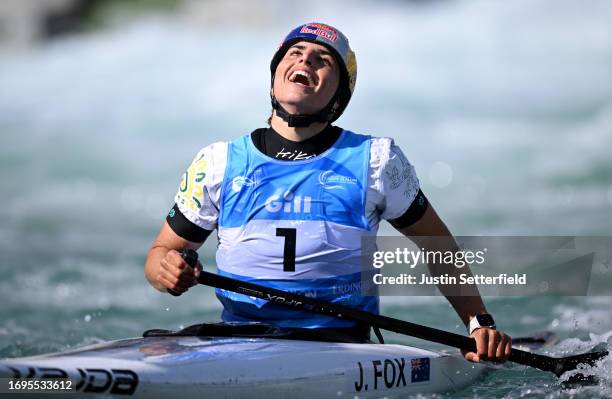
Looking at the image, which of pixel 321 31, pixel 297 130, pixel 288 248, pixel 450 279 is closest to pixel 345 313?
pixel 288 248

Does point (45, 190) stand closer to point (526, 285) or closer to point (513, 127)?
point (513, 127)

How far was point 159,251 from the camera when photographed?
166 inches

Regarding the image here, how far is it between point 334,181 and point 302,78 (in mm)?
506

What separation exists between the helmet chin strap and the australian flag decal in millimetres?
1148

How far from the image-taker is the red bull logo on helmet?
4402mm

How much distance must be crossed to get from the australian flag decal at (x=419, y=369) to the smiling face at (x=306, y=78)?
1.20 m

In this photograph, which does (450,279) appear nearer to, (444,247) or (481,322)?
(444,247)

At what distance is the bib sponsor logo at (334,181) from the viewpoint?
4.19m

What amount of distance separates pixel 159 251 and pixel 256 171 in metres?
0.54

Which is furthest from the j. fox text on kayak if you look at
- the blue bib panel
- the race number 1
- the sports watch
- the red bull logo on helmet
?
the red bull logo on helmet

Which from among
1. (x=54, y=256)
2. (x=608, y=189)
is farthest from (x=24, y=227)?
(x=608, y=189)

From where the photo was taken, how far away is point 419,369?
4340 millimetres

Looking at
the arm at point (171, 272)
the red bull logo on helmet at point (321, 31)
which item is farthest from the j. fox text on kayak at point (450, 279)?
the red bull logo on helmet at point (321, 31)

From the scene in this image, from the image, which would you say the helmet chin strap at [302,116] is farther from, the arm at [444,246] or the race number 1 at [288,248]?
the arm at [444,246]
